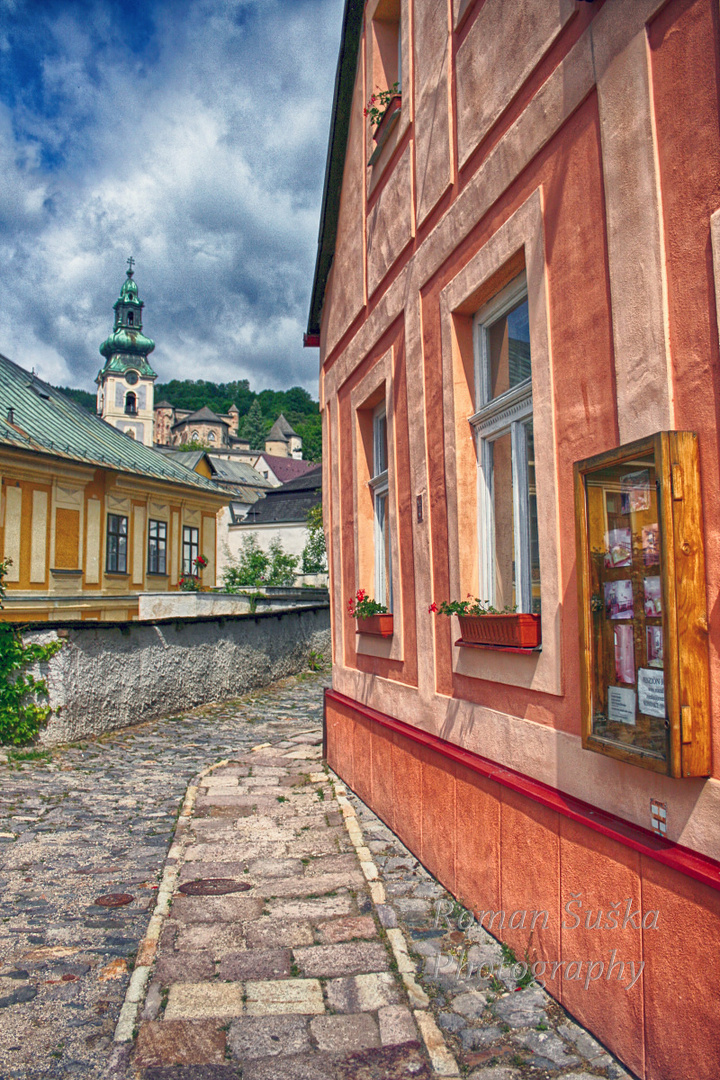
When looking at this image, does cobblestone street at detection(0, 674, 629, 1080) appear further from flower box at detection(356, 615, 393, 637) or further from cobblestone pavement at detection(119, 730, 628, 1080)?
flower box at detection(356, 615, 393, 637)

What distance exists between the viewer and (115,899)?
5086 mm

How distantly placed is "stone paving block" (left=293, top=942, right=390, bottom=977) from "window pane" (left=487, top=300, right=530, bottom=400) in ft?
9.69

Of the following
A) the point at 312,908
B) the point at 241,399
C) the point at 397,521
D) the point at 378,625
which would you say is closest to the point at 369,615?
the point at 378,625

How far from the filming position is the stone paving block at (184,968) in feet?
12.7

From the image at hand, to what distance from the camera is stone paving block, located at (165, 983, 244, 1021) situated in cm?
353

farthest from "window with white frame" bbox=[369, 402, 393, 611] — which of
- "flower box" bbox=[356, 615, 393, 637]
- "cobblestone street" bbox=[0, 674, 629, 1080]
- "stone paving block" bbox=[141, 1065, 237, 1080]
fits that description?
"stone paving block" bbox=[141, 1065, 237, 1080]

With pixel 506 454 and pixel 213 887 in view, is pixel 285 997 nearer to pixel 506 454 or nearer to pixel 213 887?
pixel 213 887

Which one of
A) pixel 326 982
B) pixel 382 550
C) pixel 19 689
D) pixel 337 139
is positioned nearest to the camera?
pixel 326 982

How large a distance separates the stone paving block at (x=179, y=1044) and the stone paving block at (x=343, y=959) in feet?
2.19

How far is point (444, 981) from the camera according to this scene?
3.84 m

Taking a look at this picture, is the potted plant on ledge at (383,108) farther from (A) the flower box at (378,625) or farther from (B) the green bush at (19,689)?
(B) the green bush at (19,689)

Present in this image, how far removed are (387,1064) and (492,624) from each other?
2.01 meters

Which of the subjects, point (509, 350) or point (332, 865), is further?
point (332, 865)

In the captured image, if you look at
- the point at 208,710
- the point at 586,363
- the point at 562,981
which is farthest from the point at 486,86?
the point at 208,710
